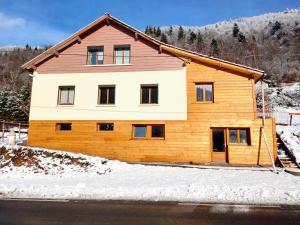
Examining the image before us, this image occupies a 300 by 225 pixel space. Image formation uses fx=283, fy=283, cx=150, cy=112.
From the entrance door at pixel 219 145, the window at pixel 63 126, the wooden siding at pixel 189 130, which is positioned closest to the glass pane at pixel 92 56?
the wooden siding at pixel 189 130

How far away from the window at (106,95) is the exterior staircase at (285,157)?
12.4 meters

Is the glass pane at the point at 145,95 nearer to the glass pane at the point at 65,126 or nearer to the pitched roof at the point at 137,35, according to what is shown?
the pitched roof at the point at 137,35

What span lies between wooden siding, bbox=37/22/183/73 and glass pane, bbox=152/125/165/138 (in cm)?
432

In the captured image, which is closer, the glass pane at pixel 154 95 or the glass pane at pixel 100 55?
the glass pane at pixel 154 95

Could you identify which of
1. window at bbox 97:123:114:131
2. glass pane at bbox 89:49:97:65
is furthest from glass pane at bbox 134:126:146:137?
glass pane at bbox 89:49:97:65

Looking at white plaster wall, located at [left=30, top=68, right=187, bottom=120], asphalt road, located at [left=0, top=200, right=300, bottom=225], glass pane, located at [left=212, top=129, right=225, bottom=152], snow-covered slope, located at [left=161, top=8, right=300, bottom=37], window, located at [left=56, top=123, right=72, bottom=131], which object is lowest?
asphalt road, located at [left=0, top=200, right=300, bottom=225]

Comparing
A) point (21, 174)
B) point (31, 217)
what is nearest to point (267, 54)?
point (21, 174)

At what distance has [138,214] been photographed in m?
8.55

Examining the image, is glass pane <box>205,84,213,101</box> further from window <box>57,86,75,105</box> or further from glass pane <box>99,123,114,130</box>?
window <box>57,86,75,105</box>

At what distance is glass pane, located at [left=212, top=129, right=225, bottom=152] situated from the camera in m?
19.8

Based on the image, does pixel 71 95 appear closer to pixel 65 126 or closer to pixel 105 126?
pixel 65 126

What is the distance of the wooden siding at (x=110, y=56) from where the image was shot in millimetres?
21234

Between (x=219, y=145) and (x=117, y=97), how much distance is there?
27.0 ft

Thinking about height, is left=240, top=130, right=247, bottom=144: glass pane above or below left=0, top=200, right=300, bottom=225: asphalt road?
above
